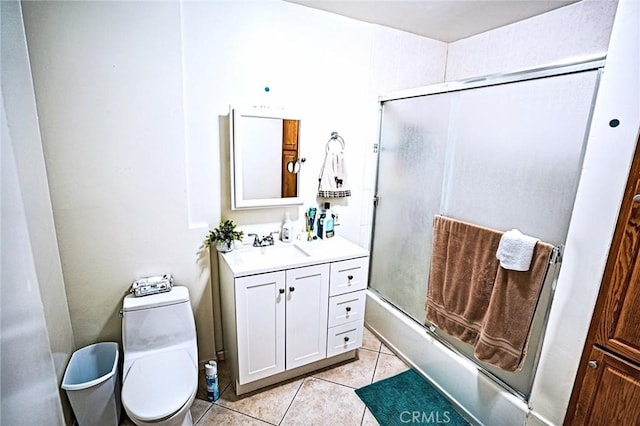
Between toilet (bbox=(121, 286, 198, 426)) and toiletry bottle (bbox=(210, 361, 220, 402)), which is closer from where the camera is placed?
toilet (bbox=(121, 286, 198, 426))

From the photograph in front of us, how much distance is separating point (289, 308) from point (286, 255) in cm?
33

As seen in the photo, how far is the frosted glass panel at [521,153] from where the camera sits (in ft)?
4.11

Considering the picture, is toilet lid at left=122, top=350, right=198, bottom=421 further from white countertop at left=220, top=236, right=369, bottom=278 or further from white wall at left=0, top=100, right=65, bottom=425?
white countertop at left=220, top=236, right=369, bottom=278

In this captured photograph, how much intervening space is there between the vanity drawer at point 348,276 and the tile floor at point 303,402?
570 millimetres

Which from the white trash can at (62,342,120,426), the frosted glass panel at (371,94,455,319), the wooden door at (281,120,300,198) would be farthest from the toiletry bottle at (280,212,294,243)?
the white trash can at (62,342,120,426)

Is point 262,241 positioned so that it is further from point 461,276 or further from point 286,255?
point 461,276

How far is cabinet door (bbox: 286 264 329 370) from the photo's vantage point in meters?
1.79

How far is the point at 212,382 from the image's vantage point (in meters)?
1.77

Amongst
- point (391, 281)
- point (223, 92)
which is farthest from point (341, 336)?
point (223, 92)

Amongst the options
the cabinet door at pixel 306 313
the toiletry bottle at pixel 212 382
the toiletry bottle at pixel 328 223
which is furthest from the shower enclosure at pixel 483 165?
the toiletry bottle at pixel 212 382

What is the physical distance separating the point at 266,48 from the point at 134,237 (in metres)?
1.33

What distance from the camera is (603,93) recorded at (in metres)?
1.10

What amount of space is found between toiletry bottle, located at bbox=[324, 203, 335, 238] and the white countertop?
1.8 inches

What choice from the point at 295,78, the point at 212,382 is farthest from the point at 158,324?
the point at 295,78
